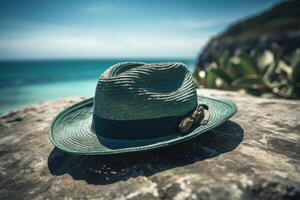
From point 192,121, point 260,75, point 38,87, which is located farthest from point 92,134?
point 38,87

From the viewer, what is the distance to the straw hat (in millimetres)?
1597

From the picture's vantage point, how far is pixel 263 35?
86.7 ft

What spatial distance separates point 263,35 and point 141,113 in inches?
1114

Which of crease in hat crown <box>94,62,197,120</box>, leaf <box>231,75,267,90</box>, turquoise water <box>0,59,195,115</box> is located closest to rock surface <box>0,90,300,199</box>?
crease in hat crown <box>94,62,197,120</box>

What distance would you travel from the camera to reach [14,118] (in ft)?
10.4

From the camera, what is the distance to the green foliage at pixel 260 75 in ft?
14.4

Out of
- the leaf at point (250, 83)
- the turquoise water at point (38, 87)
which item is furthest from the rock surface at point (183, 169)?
the turquoise water at point (38, 87)

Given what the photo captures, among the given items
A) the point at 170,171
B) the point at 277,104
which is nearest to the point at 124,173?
the point at 170,171

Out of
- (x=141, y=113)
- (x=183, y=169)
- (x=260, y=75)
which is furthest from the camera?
(x=260, y=75)

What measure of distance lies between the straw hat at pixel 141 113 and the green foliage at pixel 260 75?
296 centimetres

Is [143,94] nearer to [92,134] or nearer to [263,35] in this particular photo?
[92,134]

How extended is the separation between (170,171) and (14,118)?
2.49m

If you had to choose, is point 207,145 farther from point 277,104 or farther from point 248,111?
point 277,104

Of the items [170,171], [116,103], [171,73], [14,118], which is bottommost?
[14,118]
